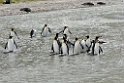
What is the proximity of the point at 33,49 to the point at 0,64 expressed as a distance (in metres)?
3.57

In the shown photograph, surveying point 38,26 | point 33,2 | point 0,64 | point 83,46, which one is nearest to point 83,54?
point 83,46

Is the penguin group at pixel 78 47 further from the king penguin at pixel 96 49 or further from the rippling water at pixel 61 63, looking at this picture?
the rippling water at pixel 61 63

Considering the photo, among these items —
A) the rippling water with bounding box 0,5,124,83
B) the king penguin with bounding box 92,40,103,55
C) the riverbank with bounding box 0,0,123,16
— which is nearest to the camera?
the rippling water with bounding box 0,5,124,83

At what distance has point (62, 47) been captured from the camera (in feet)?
62.8

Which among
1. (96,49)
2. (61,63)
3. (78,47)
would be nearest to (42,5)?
(78,47)

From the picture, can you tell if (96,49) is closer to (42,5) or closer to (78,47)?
(78,47)

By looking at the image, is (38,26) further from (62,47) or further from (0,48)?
(62,47)

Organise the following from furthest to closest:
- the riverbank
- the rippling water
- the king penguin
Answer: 1. the riverbank
2. the king penguin
3. the rippling water

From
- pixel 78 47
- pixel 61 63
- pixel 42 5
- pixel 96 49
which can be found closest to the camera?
pixel 61 63

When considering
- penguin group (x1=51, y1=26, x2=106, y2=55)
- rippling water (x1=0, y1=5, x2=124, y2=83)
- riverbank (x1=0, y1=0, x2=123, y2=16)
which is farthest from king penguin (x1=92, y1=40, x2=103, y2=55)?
riverbank (x1=0, y1=0, x2=123, y2=16)

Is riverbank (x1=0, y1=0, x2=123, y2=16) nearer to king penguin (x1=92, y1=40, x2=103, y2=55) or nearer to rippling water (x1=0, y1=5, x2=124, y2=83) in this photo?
rippling water (x1=0, y1=5, x2=124, y2=83)

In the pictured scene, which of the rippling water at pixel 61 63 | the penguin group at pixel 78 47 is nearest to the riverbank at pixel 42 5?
the rippling water at pixel 61 63

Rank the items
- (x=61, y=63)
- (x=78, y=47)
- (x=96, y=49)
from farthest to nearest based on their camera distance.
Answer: (x=78, y=47), (x=96, y=49), (x=61, y=63)

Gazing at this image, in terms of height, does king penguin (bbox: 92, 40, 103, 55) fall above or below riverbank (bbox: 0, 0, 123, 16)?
above
